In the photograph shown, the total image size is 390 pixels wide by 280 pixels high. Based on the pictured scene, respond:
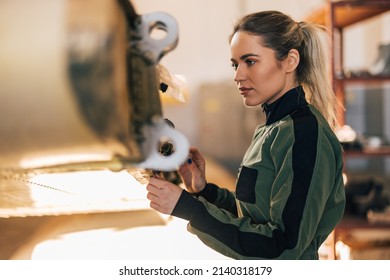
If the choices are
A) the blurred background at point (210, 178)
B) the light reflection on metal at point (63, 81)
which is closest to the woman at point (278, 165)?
the blurred background at point (210, 178)

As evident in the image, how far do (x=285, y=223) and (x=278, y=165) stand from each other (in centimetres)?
8

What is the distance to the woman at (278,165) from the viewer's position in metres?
0.63

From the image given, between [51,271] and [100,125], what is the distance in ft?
2.00

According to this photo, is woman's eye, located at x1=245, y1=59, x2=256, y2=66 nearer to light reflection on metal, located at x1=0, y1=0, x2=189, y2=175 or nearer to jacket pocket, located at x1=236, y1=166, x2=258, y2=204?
jacket pocket, located at x1=236, y1=166, x2=258, y2=204

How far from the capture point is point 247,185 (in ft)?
2.27

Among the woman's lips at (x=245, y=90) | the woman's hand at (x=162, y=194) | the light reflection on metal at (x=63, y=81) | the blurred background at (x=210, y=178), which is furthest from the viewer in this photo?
the blurred background at (x=210, y=178)

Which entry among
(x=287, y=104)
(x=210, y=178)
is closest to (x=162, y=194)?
(x=287, y=104)

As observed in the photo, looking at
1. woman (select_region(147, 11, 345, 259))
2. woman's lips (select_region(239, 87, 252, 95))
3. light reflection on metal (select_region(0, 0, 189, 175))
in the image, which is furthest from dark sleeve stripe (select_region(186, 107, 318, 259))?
light reflection on metal (select_region(0, 0, 189, 175))

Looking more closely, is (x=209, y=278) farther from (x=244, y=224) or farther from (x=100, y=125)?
(x=100, y=125)

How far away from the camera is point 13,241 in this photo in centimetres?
97

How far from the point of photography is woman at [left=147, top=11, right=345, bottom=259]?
0.63 meters

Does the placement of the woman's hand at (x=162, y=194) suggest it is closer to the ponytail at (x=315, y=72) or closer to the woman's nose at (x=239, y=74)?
the woman's nose at (x=239, y=74)

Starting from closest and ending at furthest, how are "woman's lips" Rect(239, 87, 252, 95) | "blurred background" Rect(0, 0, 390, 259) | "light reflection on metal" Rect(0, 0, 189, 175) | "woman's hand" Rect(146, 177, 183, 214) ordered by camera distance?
"light reflection on metal" Rect(0, 0, 189, 175), "woman's hand" Rect(146, 177, 183, 214), "woman's lips" Rect(239, 87, 252, 95), "blurred background" Rect(0, 0, 390, 259)

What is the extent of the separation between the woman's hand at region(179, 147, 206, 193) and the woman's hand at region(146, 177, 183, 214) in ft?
0.68
